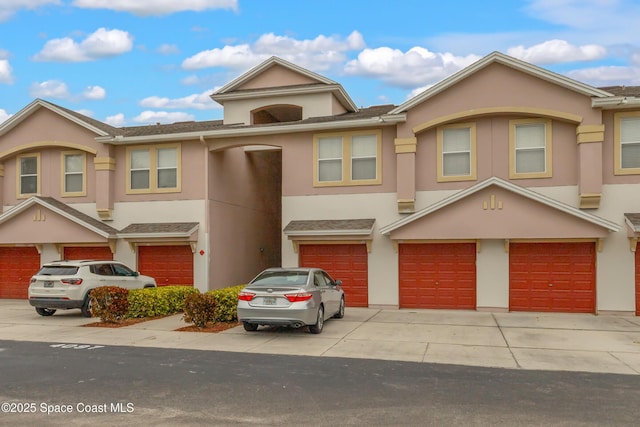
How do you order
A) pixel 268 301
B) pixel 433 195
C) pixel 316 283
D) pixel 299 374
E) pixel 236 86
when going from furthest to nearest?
pixel 236 86, pixel 433 195, pixel 316 283, pixel 268 301, pixel 299 374

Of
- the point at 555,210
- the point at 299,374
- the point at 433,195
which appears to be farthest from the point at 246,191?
the point at 299,374

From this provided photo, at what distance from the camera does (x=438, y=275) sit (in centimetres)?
1806

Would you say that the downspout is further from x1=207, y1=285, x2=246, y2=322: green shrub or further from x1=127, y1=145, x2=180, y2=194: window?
x1=207, y1=285, x2=246, y2=322: green shrub

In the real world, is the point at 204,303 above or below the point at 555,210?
below

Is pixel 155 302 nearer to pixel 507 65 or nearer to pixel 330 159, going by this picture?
pixel 330 159

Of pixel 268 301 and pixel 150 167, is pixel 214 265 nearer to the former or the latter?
pixel 150 167

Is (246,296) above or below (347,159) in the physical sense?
below

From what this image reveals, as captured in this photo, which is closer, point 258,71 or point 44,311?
point 44,311

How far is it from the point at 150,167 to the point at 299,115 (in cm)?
688

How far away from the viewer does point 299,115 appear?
23938mm

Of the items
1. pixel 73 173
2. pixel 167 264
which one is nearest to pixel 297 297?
pixel 167 264

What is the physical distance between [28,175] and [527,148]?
19.3 meters

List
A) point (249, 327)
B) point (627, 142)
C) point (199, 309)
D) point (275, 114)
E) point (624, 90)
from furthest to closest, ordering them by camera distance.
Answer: point (275, 114) → point (624, 90) → point (627, 142) → point (199, 309) → point (249, 327)

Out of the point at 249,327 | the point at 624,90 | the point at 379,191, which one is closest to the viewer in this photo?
the point at 249,327
